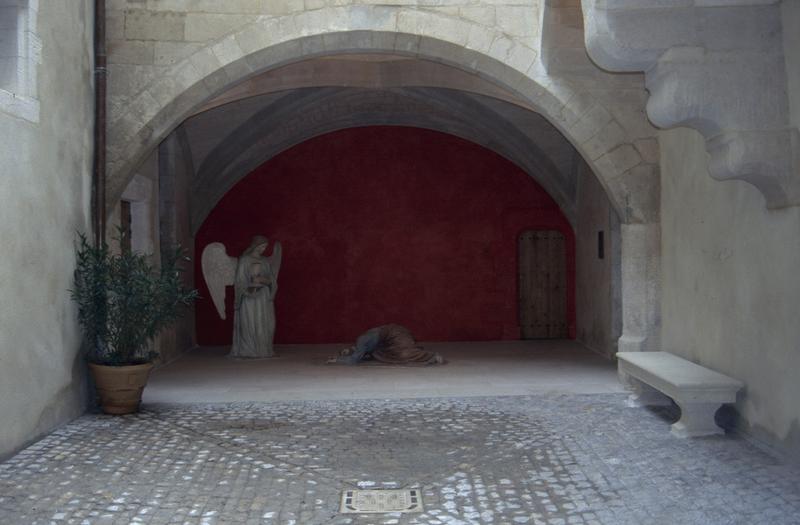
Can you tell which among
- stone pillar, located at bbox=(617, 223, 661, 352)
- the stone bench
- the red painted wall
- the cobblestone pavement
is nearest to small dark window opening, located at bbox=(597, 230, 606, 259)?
the red painted wall

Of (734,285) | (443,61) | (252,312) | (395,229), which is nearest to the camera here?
(734,285)

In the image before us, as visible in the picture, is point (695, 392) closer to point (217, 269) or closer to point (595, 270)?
point (595, 270)

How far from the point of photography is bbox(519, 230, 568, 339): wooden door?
1260 cm

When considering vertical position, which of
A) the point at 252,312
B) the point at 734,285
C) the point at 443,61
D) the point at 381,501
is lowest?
the point at 381,501

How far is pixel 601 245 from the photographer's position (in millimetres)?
10648

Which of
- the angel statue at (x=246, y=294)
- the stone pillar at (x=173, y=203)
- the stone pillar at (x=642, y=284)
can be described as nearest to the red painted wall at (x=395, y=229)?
the stone pillar at (x=173, y=203)

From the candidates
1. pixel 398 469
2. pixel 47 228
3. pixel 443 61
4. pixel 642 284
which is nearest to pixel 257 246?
pixel 443 61

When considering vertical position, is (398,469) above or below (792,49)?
below

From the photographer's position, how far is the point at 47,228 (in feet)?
19.0

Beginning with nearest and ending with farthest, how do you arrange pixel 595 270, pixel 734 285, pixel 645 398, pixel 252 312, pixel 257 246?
pixel 734 285, pixel 645 398, pixel 252 312, pixel 257 246, pixel 595 270

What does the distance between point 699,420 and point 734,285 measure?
0.96 meters

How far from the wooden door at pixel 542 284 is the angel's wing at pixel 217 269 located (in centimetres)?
443

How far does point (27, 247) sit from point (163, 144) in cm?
508

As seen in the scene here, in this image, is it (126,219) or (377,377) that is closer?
(377,377)
